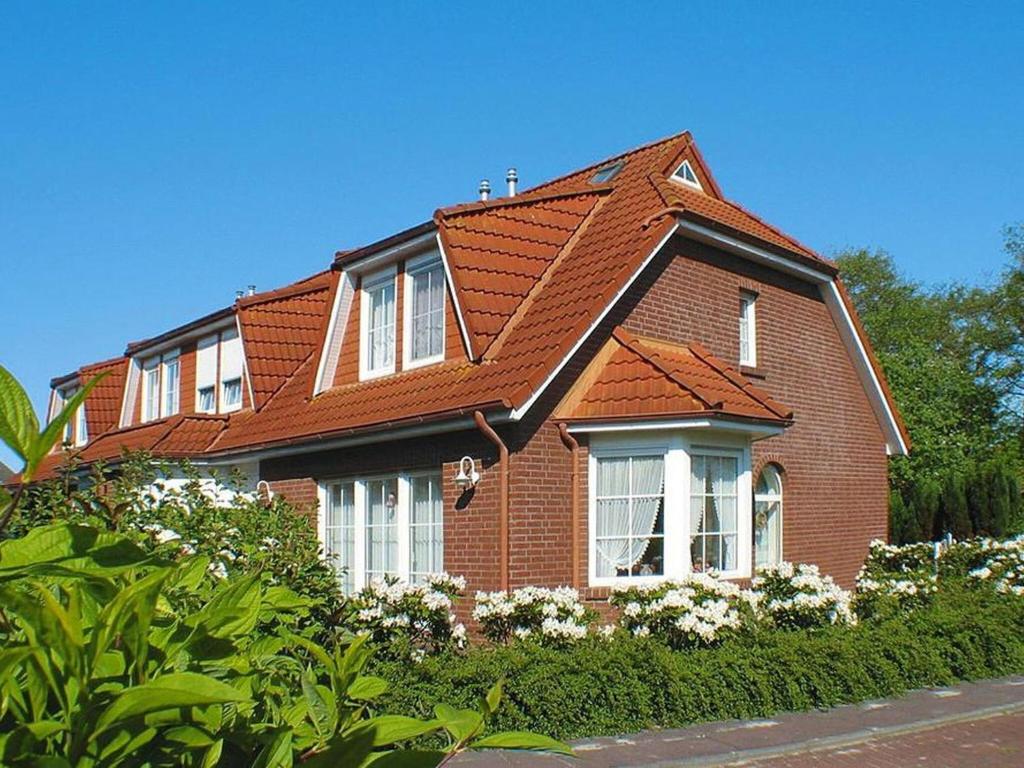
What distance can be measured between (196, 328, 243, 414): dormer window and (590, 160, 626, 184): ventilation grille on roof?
723cm

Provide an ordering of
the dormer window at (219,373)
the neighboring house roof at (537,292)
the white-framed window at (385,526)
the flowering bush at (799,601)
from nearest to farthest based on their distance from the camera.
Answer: the flowering bush at (799,601) < the neighboring house roof at (537,292) < the white-framed window at (385,526) < the dormer window at (219,373)

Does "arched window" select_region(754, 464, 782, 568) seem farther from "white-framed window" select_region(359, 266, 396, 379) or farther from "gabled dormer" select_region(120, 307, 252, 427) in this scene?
"gabled dormer" select_region(120, 307, 252, 427)

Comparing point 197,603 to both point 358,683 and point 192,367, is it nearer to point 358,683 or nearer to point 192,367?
point 358,683

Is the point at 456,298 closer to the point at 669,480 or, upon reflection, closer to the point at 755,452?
the point at 669,480

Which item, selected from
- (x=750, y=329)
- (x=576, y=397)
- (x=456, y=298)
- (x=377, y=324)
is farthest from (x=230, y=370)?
(x=750, y=329)

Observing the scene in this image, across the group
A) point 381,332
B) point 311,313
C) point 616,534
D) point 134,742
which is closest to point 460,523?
point 616,534

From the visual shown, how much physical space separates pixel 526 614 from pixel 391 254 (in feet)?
20.6

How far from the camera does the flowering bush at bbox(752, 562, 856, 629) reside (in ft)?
41.2

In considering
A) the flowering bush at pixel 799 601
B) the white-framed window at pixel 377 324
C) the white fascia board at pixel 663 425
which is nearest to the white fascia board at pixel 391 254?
the white-framed window at pixel 377 324

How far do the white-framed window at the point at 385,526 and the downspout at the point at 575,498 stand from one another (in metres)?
1.79

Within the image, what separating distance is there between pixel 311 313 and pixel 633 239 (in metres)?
8.20

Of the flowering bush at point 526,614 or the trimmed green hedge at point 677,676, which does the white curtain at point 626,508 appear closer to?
the flowering bush at point 526,614

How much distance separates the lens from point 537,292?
14805mm

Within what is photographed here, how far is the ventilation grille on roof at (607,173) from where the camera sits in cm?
1833
